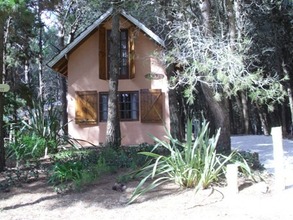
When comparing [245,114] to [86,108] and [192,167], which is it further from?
[192,167]

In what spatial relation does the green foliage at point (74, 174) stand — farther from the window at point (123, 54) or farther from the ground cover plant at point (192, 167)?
the window at point (123, 54)

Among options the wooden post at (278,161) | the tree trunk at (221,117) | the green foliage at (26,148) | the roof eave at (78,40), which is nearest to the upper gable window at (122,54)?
the roof eave at (78,40)

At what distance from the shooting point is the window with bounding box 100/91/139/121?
1525 centimetres

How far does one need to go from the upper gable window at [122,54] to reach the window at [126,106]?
30.3 inches

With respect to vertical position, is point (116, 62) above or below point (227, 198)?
above

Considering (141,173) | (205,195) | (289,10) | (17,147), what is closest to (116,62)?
(17,147)

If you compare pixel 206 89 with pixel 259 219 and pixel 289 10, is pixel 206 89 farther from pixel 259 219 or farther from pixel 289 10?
pixel 289 10

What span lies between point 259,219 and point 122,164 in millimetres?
3789

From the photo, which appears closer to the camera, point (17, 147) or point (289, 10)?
point (17, 147)

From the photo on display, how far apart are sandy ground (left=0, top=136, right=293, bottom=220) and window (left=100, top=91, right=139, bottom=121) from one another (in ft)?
29.3

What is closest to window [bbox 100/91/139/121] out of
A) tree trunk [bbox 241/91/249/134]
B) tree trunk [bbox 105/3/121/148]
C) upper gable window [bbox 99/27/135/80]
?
upper gable window [bbox 99/27/135/80]

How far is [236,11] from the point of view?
32.3 ft

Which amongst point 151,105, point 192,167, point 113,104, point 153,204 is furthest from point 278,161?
point 151,105

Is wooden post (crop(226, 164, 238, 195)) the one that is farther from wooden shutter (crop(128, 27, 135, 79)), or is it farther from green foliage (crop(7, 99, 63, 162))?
wooden shutter (crop(128, 27, 135, 79))
